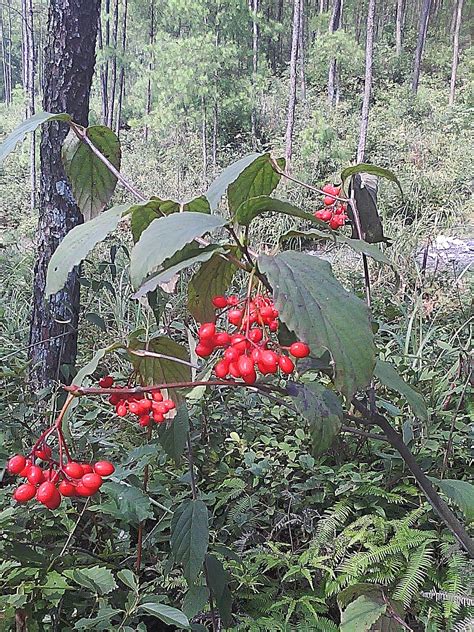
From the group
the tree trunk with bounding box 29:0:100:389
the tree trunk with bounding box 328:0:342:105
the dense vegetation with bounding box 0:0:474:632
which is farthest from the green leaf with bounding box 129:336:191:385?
the tree trunk with bounding box 328:0:342:105

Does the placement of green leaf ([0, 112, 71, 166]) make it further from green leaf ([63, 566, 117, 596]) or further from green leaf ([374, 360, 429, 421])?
green leaf ([63, 566, 117, 596])

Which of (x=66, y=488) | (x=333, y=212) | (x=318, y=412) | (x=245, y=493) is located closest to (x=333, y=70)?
(x=245, y=493)

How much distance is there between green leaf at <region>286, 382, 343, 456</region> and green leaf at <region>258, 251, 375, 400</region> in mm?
128

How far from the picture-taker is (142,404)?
0.63m

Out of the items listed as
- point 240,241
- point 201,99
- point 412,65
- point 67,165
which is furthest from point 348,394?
point 412,65

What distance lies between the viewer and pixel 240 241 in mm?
489

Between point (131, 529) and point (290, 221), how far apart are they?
4.05m

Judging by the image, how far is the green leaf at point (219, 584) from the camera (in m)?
0.88

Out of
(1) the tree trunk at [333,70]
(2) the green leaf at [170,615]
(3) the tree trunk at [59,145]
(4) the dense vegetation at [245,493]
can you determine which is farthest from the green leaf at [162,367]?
(1) the tree trunk at [333,70]

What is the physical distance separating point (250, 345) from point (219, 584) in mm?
558

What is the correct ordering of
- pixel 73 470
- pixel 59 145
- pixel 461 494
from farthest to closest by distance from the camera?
1. pixel 59 145
2. pixel 461 494
3. pixel 73 470

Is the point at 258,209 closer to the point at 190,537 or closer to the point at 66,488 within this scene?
the point at 66,488

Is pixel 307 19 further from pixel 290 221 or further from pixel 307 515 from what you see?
pixel 307 515

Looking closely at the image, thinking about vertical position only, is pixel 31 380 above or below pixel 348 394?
below
